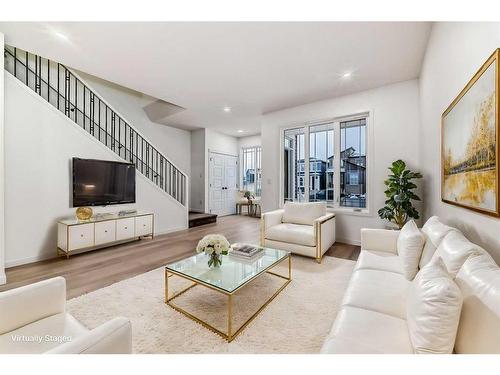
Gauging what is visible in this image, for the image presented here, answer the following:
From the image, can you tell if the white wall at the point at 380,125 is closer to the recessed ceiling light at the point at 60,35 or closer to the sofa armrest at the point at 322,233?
the sofa armrest at the point at 322,233

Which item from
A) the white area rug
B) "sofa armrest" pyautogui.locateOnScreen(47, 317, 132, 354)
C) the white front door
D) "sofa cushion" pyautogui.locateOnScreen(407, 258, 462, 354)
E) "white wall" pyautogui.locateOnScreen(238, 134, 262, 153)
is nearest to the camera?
"sofa armrest" pyautogui.locateOnScreen(47, 317, 132, 354)

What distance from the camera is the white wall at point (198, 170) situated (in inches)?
276

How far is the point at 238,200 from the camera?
8188mm

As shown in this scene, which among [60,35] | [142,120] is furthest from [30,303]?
[142,120]

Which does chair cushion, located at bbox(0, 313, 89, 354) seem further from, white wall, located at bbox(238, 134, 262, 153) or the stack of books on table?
white wall, located at bbox(238, 134, 262, 153)

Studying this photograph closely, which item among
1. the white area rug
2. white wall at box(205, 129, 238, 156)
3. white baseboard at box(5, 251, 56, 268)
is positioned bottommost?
the white area rug

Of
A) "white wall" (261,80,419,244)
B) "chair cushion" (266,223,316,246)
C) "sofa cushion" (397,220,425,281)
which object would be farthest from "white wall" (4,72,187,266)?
"sofa cushion" (397,220,425,281)

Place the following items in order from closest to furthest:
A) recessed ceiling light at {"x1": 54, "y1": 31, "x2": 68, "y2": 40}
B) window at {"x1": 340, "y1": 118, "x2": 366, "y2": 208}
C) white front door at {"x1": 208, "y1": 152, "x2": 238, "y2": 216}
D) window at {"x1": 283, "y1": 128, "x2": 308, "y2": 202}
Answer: recessed ceiling light at {"x1": 54, "y1": 31, "x2": 68, "y2": 40}
window at {"x1": 340, "y1": 118, "x2": 366, "y2": 208}
window at {"x1": 283, "y1": 128, "x2": 308, "y2": 202}
white front door at {"x1": 208, "y1": 152, "x2": 238, "y2": 216}

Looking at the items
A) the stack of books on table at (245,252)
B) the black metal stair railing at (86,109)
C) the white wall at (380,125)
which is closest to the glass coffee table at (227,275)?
the stack of books on table at (245,252)

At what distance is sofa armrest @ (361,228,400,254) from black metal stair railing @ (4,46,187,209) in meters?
4.35

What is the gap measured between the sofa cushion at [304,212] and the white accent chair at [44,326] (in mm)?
3080

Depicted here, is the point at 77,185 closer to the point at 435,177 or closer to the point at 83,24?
the point at 83,24

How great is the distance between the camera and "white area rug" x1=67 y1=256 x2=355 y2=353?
1.58 metres

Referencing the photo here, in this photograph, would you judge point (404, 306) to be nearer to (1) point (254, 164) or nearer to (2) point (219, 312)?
(2) point (219, 312)
